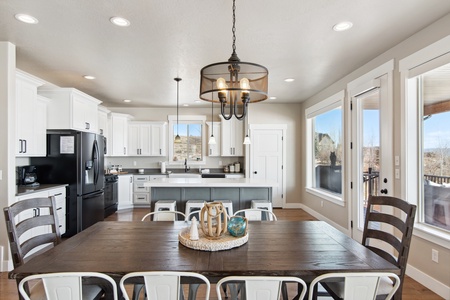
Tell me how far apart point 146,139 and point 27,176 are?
10.3ft

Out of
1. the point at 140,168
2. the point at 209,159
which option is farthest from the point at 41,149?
the point at 209,159

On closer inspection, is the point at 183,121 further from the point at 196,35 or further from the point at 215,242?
the point at 215,242

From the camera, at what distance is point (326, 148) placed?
206 inches

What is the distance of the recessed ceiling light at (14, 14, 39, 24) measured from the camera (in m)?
2.39

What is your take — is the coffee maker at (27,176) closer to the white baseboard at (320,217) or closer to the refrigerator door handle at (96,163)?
the refrigerator door handle at (96,163)

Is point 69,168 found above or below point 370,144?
below

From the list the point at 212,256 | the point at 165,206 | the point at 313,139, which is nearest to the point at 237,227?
the point at 212,256

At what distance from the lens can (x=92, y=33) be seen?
2725mm

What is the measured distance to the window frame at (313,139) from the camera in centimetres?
434

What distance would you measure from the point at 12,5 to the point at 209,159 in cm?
524

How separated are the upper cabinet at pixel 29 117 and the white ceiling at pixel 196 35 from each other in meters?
0.33

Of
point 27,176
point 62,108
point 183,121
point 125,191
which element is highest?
point 183,121

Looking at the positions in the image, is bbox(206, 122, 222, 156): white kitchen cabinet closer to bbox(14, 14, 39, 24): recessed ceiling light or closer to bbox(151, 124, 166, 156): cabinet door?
bbox(151, 124, 166, 156): cabinet door

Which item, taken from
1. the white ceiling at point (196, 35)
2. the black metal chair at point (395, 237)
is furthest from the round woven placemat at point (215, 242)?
the white ceiling at point (196, 35)
